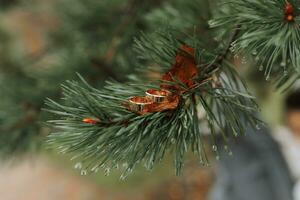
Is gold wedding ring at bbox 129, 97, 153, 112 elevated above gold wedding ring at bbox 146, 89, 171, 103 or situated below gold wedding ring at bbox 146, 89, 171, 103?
below

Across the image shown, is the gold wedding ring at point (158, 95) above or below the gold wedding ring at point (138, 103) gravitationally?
above

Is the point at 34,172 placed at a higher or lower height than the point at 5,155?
higher

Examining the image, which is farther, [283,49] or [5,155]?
[5,155]

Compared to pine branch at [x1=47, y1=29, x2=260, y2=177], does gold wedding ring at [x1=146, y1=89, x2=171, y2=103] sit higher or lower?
higher

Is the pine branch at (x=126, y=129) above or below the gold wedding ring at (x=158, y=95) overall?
below

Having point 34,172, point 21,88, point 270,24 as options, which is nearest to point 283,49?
point 270,24

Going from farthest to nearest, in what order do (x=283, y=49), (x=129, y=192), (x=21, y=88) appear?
(x=129, y=192), (x=21, y=88), (x=283, y=49)

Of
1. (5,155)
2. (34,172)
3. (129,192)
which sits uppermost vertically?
(34,172)

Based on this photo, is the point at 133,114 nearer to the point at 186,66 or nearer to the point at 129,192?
the point at 186,66
